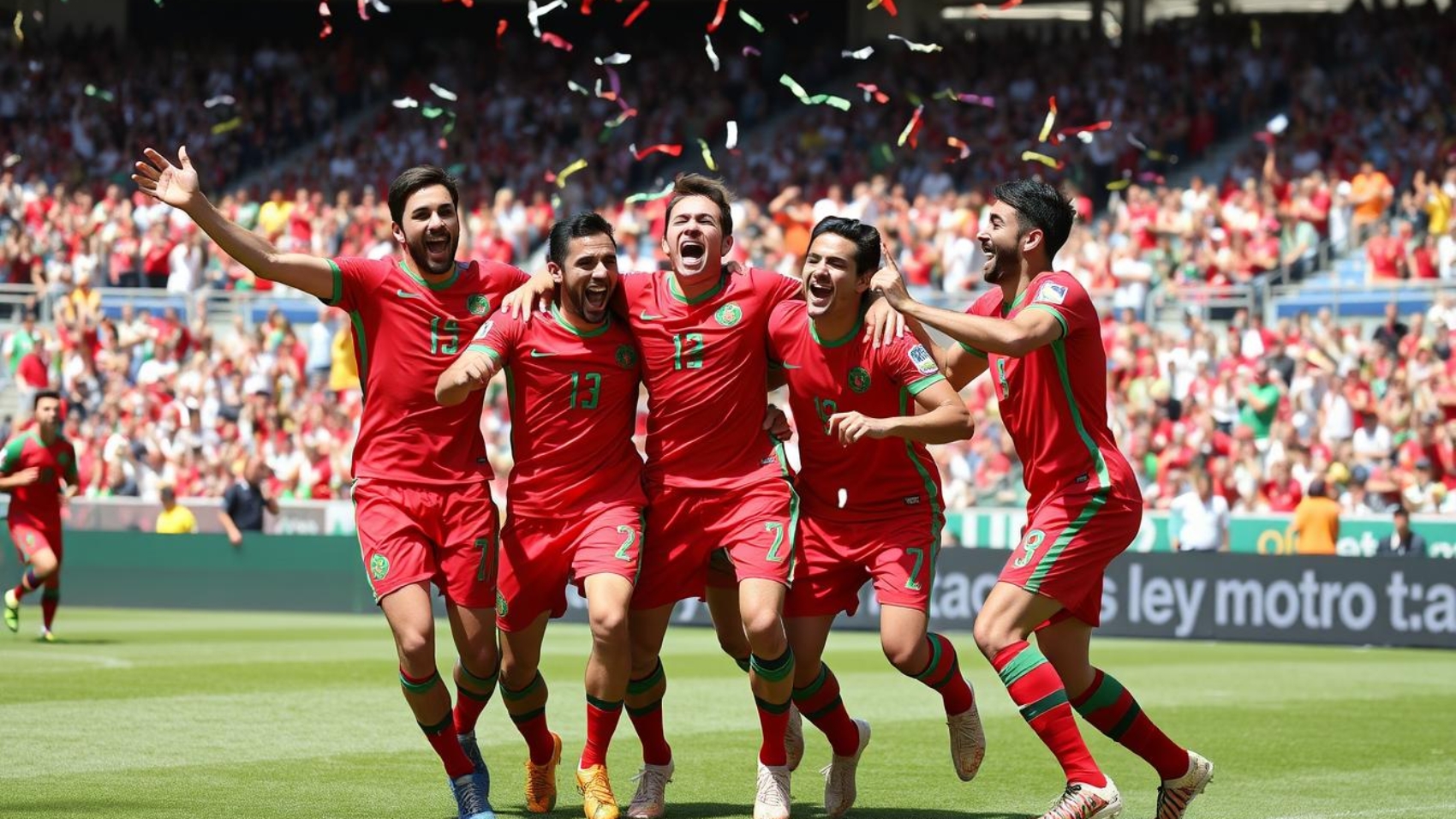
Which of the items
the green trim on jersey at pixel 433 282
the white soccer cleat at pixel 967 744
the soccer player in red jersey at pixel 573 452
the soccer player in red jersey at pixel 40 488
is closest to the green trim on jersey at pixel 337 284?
the green trim on jersey at pixel 433 282

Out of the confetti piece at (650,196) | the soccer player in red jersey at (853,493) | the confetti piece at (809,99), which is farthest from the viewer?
the confetti piece at (809,99)

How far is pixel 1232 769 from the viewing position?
10305 mm

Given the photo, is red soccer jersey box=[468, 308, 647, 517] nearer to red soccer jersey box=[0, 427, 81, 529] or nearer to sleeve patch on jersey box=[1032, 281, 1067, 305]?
sleeve patch on jersey box=[1032, 281, 1067, 305]

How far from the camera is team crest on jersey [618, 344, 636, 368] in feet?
28.1

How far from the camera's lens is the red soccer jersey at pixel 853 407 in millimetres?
8422

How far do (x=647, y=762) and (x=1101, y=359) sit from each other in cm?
253

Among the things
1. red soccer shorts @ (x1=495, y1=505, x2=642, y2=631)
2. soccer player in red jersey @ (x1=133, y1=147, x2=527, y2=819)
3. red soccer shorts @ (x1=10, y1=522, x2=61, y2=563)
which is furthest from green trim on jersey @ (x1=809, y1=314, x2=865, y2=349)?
red soccer shorts @ (x1=10, y1=522, x2=61, y2=563)

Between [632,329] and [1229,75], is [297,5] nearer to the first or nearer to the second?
[1229,75]

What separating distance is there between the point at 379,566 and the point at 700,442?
1.41 meters

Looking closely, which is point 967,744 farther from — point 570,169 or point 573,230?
point 570,169

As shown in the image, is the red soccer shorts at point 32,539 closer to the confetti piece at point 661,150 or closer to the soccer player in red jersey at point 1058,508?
the confetti piece at point 661,150

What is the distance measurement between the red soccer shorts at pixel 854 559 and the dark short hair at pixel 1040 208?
1.30 meters

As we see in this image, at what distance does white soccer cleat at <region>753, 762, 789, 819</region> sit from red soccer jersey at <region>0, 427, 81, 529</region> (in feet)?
36.0

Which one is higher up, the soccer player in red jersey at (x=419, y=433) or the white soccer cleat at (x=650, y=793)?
the soccer player in red jersey at (x=419, y=433)
